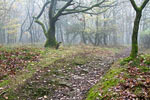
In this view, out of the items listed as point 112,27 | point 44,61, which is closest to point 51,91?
point 44,61

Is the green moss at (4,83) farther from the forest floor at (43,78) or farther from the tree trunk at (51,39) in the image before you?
the tree trunk at (51,39)

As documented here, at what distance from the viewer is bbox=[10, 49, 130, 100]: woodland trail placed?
626 centimetres

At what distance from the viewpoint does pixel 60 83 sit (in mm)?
7363

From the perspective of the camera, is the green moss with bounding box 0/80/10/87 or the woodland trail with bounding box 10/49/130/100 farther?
the green moss with bounding box 0/80/10/87

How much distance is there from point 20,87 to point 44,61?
409 centimetres

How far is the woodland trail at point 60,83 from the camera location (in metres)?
6.26

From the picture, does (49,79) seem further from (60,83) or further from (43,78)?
(60,83)

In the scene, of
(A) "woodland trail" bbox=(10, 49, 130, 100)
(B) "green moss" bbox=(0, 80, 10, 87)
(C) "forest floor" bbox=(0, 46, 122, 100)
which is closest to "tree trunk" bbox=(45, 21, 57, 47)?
(C) "forest floor" bbox=(0, 46, 122, 100)

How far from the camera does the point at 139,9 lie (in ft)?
28.5

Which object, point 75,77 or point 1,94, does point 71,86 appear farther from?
point 1,94

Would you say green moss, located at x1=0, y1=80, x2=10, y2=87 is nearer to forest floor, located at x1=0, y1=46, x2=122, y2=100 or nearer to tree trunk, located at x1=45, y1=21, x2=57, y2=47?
forest floor, located at x1=0, y1=46, x2=122, y2=100

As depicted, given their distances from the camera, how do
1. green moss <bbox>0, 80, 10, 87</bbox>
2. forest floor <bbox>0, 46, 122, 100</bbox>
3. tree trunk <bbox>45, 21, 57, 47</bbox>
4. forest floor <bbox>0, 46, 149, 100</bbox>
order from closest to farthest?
forest floor <bbox>0, 46, 149, 100</bbox> < forest floor <bbox>0, 46, 122, 100</bbox> < green moss <bbox>0, 80, 10, 87</bbox> < tree trunk <bbox>45, 21, 57, 47</bbox>

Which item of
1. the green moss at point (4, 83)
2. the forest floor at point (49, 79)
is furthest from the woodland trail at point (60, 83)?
the green moss at point (4, 83)

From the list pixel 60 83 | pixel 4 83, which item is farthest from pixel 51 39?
pixel 60 83
